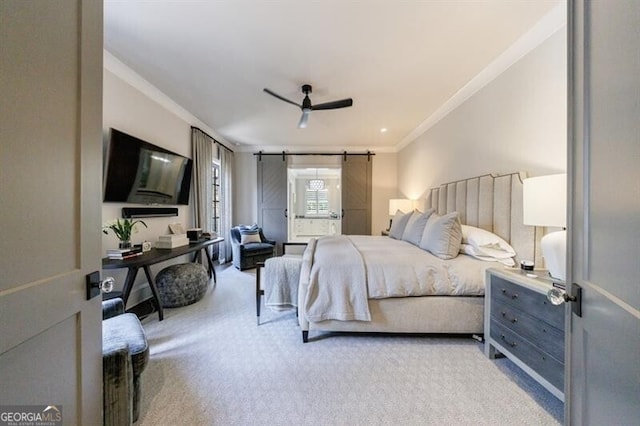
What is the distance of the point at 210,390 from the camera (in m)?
1.60

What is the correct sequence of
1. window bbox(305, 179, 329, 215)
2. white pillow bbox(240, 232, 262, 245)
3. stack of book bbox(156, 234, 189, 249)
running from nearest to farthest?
1. stack of book bbox(156, 234, 189, 249)
2. white pillow bbox(240, 232, 262, 245)
3. window bbox(305, 179, 329, 215)

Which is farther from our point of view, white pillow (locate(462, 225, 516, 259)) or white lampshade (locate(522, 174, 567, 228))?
white pillow (locate(462, 225, 516, 259))

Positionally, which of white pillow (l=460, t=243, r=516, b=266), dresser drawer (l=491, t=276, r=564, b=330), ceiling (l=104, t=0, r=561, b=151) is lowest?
dresser drawer (l=491, t=276, r=564, b=330)

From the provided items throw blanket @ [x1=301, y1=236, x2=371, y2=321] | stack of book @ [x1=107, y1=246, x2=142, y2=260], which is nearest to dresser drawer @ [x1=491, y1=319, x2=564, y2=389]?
throw blanket @ [x1=301, y1=236, x2=371, y2=321]

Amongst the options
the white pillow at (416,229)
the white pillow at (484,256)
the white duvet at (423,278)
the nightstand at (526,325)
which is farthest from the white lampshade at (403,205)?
the nightstand at (526,325)

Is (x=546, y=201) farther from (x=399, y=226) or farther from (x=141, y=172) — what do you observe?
(x=141, y=172)

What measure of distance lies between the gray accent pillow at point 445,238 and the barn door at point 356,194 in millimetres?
3300

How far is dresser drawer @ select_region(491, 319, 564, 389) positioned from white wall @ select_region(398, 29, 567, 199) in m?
1.28

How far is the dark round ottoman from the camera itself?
2.90m

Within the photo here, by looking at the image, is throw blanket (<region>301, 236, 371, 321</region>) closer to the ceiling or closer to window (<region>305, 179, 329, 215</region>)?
the ceiling

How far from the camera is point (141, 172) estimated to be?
285 cm

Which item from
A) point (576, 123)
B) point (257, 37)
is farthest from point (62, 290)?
point (257, 37)

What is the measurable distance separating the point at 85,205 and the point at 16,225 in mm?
239

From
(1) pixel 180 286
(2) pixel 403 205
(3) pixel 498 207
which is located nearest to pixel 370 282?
(3) pixel 498 207
